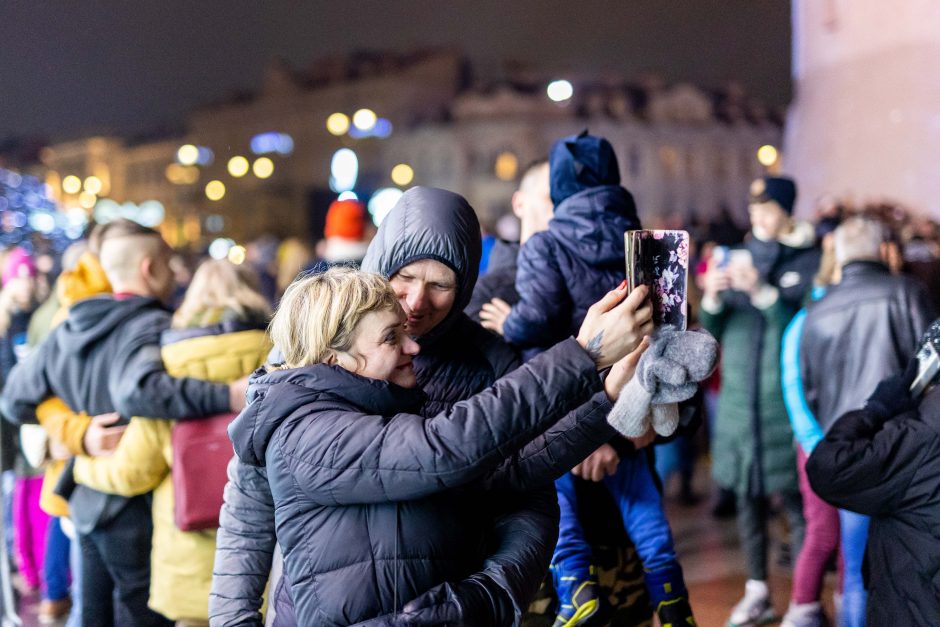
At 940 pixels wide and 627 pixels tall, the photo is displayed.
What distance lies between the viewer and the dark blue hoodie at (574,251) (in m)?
2.70

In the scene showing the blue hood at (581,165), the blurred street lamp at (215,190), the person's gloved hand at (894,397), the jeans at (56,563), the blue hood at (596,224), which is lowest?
the jeans at (56,563)

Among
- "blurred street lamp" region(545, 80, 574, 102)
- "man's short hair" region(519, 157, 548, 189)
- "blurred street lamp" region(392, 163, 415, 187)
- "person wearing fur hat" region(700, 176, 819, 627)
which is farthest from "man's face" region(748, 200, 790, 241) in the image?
"blurred street lamp" region(392, 163, 415, 187)

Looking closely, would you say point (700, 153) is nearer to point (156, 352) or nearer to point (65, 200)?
point (65, 200)

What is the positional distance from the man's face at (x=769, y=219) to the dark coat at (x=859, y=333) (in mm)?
1022

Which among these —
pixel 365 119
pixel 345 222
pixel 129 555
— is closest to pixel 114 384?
pixel 129 555

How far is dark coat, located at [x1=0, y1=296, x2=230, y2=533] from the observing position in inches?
125

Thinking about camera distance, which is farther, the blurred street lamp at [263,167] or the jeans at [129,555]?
the blurred street lamp at [263,167]

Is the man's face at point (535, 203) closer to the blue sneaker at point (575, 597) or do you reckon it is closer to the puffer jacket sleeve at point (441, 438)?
the blue sneaker at point (575, 597)

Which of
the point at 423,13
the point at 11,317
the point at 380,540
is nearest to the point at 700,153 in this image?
the point at 423,13

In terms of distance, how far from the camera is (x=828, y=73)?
1439 cm

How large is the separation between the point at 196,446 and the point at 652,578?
1.58 metres

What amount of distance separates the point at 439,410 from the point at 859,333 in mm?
2359

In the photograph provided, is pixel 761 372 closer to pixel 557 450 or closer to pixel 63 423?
pixel 557 450

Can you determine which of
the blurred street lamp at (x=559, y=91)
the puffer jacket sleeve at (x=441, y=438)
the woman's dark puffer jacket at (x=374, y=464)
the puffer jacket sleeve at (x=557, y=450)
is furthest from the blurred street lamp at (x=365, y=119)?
the puffer jacket sleeve at (x=441, y=438)
